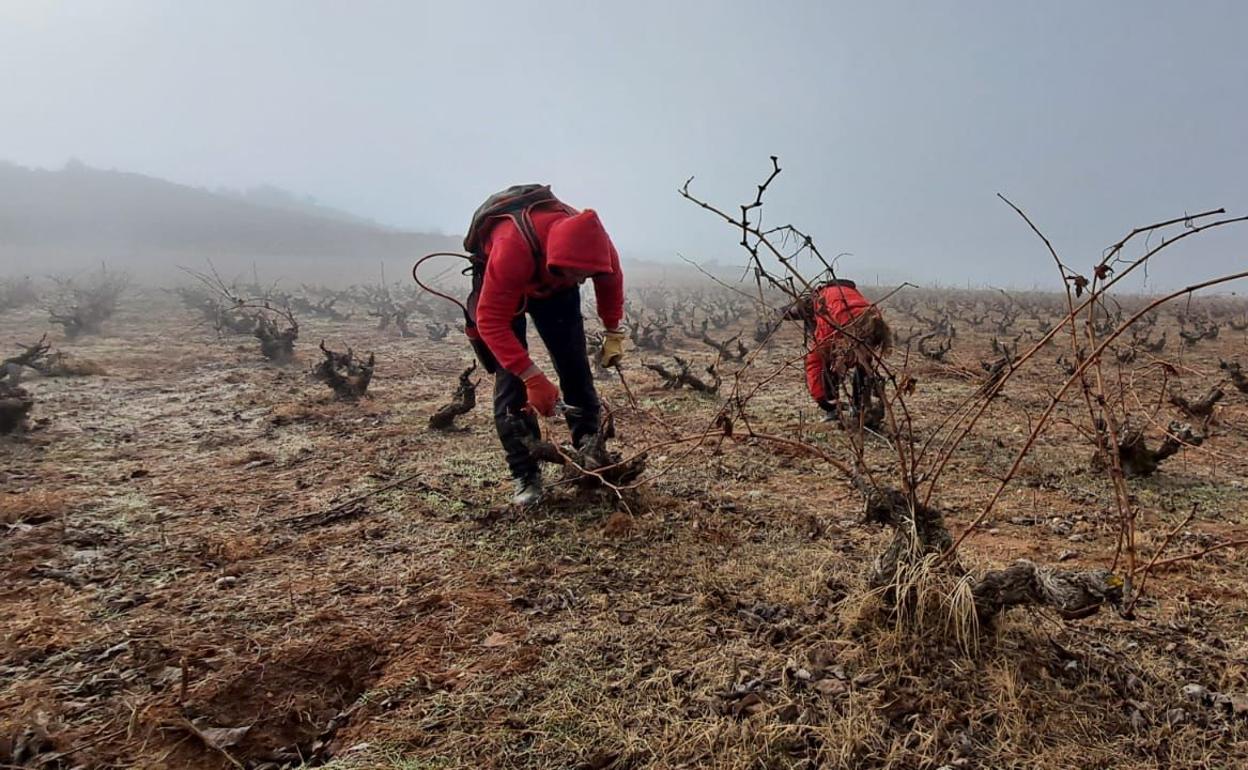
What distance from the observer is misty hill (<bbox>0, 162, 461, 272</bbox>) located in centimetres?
5378

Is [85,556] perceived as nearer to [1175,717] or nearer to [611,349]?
[611,349]

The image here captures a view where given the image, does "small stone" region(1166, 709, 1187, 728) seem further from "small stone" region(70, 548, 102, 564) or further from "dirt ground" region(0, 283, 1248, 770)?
"small stone" region(70, 548, 102, 564)

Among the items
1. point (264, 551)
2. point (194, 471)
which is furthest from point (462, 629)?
point (194, 471)

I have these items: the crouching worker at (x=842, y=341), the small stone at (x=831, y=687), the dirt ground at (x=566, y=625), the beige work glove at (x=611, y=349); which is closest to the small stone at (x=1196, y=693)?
the dirt ground at (x=566, y=625)

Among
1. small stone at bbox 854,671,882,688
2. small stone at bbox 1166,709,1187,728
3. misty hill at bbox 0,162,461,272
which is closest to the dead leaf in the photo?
small stone at bbox 854,671,882,688

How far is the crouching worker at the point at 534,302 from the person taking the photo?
2.82 m

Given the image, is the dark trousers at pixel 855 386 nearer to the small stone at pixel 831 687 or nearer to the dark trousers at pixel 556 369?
the small stone at pixel 831 687

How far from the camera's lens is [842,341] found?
2906 mm

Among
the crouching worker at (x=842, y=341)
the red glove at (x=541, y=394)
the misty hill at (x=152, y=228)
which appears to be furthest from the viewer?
the misty hill at (x=152, y=228)

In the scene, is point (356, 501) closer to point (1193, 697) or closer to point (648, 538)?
point (648, 538)

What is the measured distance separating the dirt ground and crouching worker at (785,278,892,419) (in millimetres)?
462

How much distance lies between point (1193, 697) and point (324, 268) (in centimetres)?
5637

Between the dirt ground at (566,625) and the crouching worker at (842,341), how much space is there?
0.46 meters

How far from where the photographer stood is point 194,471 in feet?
13.5
